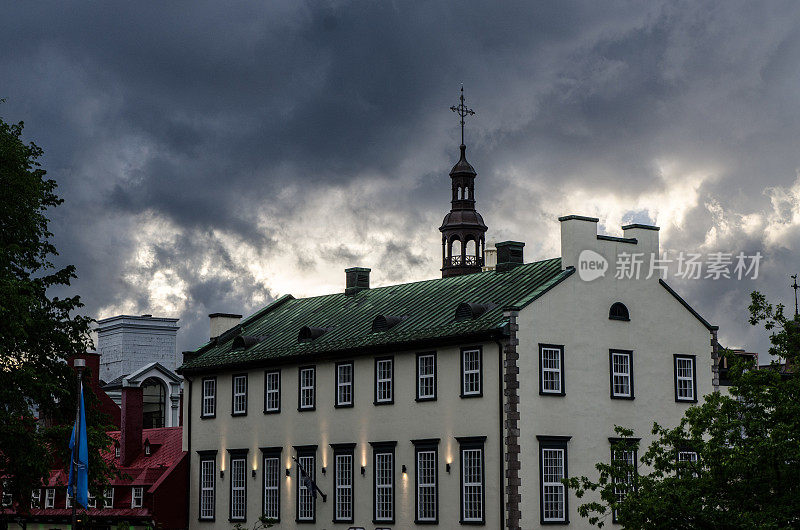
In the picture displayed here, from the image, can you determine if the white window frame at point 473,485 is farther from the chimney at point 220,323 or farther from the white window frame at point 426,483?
the chimney at point 220,323

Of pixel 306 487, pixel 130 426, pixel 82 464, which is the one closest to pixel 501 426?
pixel 306 487

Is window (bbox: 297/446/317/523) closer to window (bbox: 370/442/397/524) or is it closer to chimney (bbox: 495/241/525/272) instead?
window (bbox: 370/442/397/524)

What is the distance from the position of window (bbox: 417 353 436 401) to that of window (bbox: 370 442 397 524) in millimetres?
2522

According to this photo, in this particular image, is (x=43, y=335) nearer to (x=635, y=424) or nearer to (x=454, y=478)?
(x=454, y=478)

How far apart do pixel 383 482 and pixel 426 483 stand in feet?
8.50

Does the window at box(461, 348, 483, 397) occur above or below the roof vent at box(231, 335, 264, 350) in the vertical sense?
below

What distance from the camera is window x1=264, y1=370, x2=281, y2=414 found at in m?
60.7

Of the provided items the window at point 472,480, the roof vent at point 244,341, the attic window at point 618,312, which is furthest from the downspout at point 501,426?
the roof vent at point 244,341

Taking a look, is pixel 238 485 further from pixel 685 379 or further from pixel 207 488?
pixel 685 379

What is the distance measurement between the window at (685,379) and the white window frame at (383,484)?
11854mm

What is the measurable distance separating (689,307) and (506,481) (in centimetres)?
1217

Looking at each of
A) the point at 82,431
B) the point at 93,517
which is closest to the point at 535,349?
the point at 82,431

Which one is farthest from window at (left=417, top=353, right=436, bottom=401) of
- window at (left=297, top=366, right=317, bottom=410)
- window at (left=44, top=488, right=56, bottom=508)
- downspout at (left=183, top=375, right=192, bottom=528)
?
window at (left=44, top=488, right=56, bottom=508)

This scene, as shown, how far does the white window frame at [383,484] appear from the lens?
5384cm
